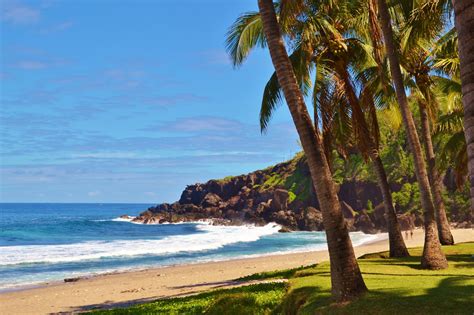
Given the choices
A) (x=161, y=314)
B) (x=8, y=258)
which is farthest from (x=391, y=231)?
(x=8, y=258)

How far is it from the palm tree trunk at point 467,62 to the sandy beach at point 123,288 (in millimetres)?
15312

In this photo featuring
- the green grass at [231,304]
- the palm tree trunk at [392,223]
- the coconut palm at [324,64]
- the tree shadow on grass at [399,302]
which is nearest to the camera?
the tree shadow on grass at [399,302]

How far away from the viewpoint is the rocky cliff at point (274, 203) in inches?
2504

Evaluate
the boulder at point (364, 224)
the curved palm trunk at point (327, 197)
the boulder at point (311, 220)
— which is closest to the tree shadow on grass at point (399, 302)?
the curved palm trunk at point (327, 197)

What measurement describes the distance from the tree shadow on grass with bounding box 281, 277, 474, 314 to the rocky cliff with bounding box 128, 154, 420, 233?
4630 cm

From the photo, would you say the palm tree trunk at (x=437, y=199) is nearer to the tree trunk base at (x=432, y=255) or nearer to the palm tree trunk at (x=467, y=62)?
the tree trunk base at (x=432, y=255)

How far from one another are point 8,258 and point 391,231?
33427mm

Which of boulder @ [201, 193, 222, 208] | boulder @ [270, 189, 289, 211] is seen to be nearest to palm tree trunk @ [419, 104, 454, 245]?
boulder @ [270, 189, 289, 211]

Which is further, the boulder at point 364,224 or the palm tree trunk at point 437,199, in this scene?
the boulder at point 364,224

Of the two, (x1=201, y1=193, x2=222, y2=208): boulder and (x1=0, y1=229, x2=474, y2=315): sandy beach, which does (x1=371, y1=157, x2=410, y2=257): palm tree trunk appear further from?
(x1=201, y1=193, x2=222, y2=208): boulder

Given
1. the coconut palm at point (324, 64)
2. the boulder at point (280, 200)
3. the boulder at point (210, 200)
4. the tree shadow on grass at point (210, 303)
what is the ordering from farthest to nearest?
the boulder at point (210, 200)
the boulder at point (280, 200)
the coconut palm at point (324, 64)
the tree shadow on grass at point (210, 303)

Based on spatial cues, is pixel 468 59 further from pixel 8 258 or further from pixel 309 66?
pixel 8 258

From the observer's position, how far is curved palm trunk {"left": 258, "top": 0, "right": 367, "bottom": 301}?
345 inches

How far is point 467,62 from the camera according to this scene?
18.6 ft
